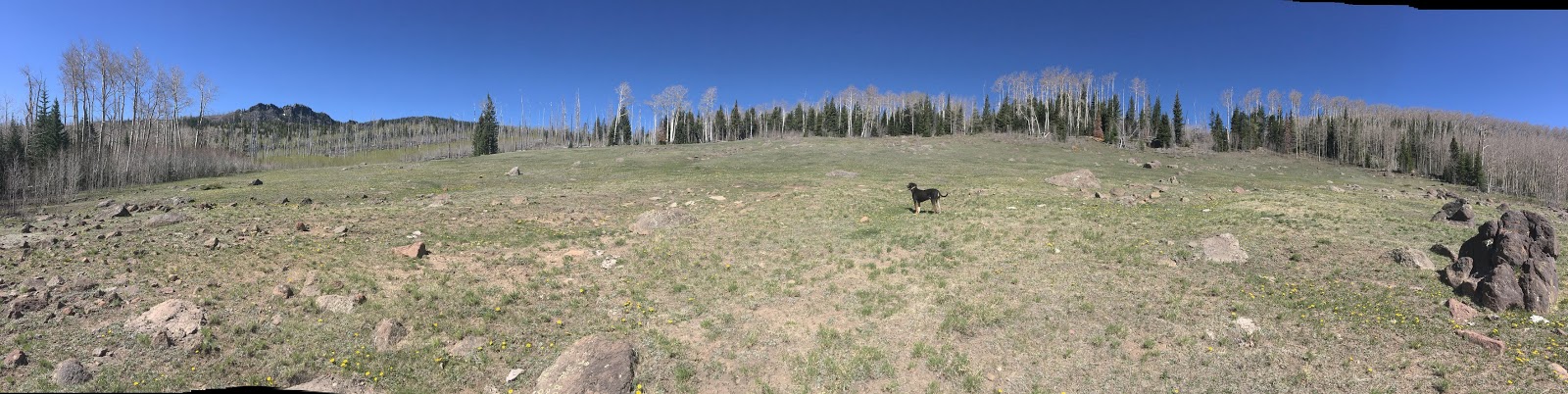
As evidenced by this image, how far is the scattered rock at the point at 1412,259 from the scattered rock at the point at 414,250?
25.8 metres

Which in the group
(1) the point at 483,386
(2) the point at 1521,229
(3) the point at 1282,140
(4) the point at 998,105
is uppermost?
(4) the point at 998,105

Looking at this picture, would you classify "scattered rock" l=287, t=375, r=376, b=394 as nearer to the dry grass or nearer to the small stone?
the dry grass

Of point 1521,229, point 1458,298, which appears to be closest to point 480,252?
point 1458,298

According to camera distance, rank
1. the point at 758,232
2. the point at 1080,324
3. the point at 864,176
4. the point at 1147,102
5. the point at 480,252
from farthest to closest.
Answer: the point at 1147,102 → the point at 864,176 → the point at 758,232 → the point at 480,252 → the point at 1080,324

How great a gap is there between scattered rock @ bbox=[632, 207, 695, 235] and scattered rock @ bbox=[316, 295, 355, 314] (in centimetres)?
957

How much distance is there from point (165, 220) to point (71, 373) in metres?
15.2

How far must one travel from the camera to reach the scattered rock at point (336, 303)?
12.7m

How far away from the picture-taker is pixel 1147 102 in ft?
388

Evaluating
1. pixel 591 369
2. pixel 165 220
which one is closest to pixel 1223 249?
pixel 591 369

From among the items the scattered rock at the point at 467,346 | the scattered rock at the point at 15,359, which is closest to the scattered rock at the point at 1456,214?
the scattered rock at the point at 467,346

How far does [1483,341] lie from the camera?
36.3 ft

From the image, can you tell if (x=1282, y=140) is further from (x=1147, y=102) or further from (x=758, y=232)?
(x=758, y=232)

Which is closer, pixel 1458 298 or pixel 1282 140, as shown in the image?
pixel 1458 298

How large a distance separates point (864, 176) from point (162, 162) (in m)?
58.4
